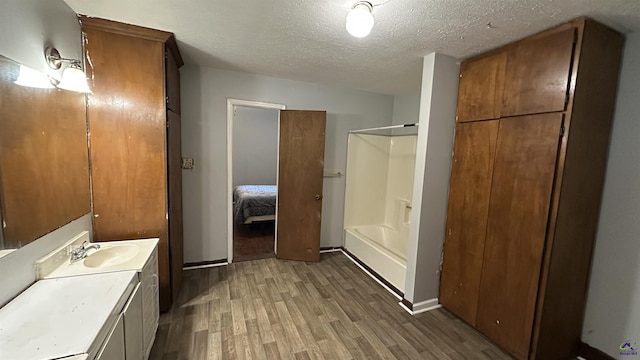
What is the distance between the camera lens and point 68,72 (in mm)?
1599

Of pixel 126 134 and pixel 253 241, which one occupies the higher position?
pixel 126 134

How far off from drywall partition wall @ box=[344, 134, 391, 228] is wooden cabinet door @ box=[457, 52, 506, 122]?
158cm

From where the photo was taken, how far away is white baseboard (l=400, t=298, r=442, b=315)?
2381 mm

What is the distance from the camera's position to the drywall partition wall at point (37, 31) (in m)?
1.18

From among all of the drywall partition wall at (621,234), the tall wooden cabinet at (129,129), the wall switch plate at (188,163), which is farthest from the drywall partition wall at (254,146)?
the drywall partition wall at (621,234)

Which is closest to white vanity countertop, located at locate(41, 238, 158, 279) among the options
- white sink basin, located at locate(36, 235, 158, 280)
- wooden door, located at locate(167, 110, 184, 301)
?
white sink basin, located at locate(36, 235, 158, 280)

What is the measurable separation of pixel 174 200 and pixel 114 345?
4.54ft

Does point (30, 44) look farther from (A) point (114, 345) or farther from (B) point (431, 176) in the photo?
(B) point (431, 176)

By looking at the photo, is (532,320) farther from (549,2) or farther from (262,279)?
(262,279)

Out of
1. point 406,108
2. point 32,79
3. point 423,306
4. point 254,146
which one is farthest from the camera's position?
point 254,146

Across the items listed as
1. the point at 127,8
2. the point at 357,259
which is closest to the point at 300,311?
the point at 357,259

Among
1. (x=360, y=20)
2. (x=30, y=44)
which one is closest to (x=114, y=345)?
(x=30, y=44)

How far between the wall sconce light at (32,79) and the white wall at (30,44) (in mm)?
37

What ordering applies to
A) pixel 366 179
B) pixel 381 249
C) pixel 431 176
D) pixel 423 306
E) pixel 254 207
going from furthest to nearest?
pixel 254 207 → pixel 366 179 → pixel 381 249 → pixel 423 306 → pixel 431 176
